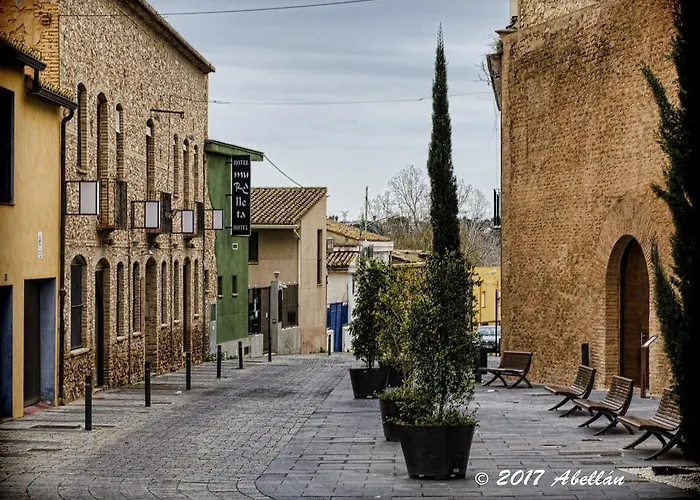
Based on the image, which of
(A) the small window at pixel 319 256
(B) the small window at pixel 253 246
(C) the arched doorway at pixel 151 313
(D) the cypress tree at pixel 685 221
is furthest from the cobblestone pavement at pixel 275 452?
(A) the small window at pixel 319 256

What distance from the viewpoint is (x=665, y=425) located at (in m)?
13.9

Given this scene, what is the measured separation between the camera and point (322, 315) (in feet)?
174

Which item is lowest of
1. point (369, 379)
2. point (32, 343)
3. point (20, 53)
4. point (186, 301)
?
point (369, 379)

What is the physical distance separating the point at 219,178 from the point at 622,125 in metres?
19.4

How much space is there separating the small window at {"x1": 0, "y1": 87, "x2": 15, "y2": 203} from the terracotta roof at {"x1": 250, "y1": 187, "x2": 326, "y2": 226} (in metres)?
28.3

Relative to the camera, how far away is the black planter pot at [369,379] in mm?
22375

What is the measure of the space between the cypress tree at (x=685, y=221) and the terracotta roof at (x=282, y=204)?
35.8 metres

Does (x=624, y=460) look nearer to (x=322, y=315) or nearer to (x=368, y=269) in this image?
(x=368, y=269)

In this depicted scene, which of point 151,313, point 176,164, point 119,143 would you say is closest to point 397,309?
point 119,143

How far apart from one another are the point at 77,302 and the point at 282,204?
27.4 meters

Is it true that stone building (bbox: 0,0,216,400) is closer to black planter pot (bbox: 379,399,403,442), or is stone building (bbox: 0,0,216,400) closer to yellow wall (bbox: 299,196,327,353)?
black planter pot (bbox: 379,399,403,442)

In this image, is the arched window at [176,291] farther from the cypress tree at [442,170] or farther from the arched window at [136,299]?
the cypress tree at [442,170]

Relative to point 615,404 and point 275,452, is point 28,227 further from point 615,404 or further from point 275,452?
point 615,404

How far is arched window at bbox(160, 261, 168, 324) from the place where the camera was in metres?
30.9
